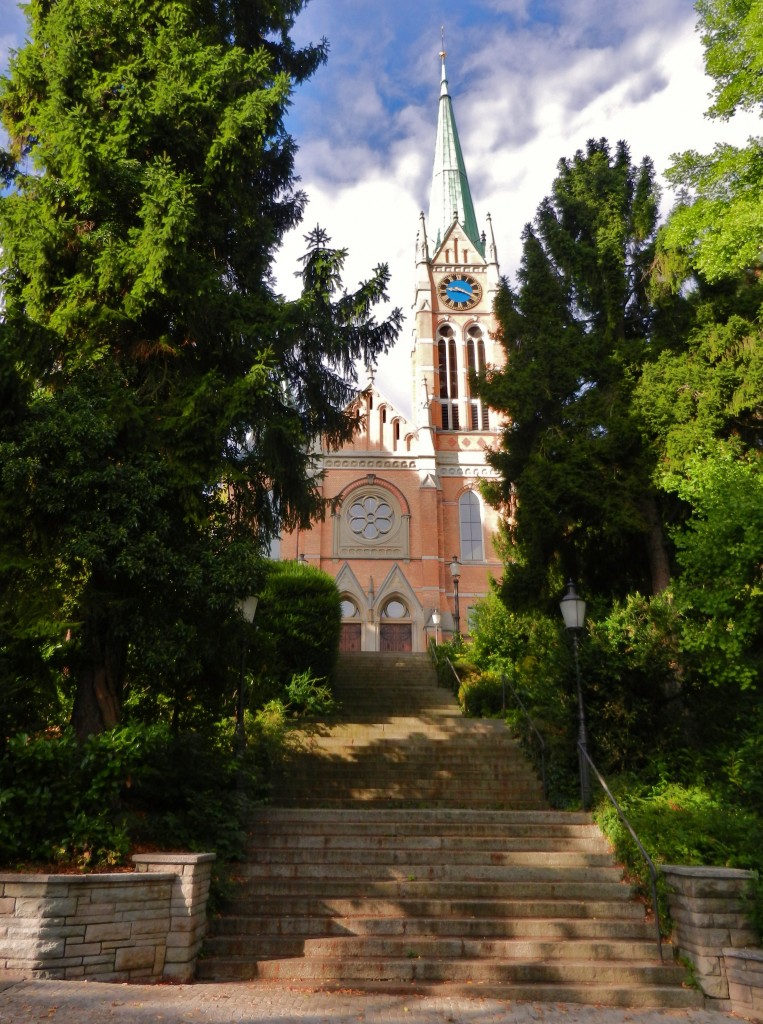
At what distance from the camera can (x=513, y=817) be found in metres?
8.87

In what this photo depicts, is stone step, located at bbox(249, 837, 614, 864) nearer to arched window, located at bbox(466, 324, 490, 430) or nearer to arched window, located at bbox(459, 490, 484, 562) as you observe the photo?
arched window, located at bbox(459, 490, 484, 562)

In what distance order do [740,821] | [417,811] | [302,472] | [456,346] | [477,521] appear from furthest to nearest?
[456,346]
[477,521]
[302,472]
[417,811]
[740,821]

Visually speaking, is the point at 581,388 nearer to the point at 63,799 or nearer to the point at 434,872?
the point at 434,872

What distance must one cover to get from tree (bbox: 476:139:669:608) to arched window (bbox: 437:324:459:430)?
65.6 feet

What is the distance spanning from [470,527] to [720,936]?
2687 centimetres

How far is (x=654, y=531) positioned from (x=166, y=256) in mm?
9348

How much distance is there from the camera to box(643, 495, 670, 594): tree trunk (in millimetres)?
12602

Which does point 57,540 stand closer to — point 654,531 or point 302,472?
point 302,472

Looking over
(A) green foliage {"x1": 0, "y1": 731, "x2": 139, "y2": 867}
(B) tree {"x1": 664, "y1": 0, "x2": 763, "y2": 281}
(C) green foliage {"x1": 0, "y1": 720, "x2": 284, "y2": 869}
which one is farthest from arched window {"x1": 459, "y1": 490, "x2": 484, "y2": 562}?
(A) green foliage {"x1": 0, "y1": 731, "x2": 139, "y2": 867}

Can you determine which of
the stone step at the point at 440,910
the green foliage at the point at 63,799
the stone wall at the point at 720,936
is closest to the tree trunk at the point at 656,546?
the stone step at the point at 440,910

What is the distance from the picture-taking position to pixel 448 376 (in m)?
36.7

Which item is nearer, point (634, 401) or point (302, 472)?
point (302, 472)

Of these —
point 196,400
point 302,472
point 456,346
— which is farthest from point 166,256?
point 456,346

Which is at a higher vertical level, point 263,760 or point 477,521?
point 477,521
